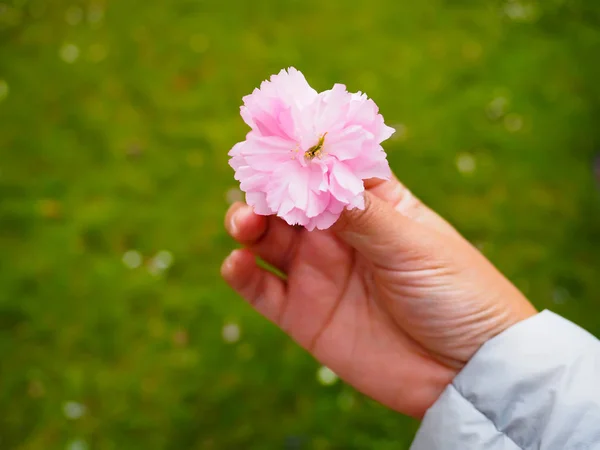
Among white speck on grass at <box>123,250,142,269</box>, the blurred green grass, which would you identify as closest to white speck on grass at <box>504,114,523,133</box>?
the blurred green grass

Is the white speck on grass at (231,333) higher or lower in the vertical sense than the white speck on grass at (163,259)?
lower

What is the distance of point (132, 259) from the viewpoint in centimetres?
213

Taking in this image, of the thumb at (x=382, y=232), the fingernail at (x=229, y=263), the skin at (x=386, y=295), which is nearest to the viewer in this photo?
the thumb at (x=382, y=232)

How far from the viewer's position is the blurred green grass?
1.90 metres

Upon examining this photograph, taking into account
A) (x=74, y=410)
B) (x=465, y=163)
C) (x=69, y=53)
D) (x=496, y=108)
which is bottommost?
(x=74, y=410)

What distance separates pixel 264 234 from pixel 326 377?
74cm

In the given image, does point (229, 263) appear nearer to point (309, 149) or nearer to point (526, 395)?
point (309, 149)

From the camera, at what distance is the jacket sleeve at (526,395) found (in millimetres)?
1074

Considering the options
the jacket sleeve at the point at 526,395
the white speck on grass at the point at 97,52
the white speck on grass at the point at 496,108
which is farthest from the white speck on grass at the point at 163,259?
the white speck on grass at the point at 496,108

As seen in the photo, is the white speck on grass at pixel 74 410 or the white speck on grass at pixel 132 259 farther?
the white speck on grass at pixel 132 259

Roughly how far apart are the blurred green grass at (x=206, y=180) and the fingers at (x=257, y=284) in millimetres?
564

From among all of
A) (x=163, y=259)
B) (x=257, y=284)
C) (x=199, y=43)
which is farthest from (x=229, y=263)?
(x=199, y=43)

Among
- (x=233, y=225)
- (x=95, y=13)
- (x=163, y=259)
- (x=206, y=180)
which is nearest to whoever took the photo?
(x=233, y=225)

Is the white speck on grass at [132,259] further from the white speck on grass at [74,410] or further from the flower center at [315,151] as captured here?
the flower center at [315,151]
